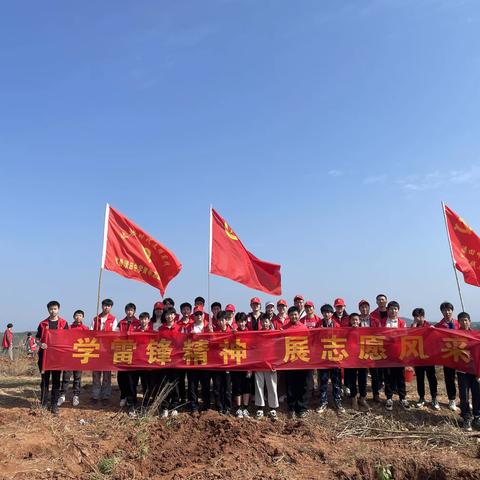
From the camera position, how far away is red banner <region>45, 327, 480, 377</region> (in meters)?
8.23

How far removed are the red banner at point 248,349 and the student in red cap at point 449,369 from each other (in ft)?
1.62

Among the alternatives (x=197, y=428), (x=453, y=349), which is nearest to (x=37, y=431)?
(x=197, y=428)

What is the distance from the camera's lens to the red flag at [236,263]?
9.43m

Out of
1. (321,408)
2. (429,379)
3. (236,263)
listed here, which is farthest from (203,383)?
(429,379)

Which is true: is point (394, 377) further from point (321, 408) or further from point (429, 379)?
point (321, 408)

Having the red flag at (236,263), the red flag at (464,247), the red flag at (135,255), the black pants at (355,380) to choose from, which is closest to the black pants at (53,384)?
the red flag at (135,255)

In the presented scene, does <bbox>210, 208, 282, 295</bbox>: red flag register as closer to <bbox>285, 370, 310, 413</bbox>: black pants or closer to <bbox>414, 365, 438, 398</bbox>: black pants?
<bbox>285, 370, 310, 413</bbox>: black pants

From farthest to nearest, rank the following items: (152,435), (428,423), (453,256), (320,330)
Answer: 1. (453,256)
2. (320,330)
3. (428,423)
4. (152,435)

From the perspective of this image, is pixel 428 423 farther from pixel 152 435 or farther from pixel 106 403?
pixel 106 403

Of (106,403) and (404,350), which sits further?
(106,403)

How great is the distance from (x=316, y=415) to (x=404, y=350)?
6.45 feet

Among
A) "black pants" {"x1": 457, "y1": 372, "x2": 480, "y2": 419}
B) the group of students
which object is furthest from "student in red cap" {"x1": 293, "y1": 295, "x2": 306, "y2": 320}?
"black pants" {"x1": 457, "y1": 372, "x2": 480, "y2": 419}

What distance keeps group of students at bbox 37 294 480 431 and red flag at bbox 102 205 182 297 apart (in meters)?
0.64

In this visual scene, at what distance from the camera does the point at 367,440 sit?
23.1ft
